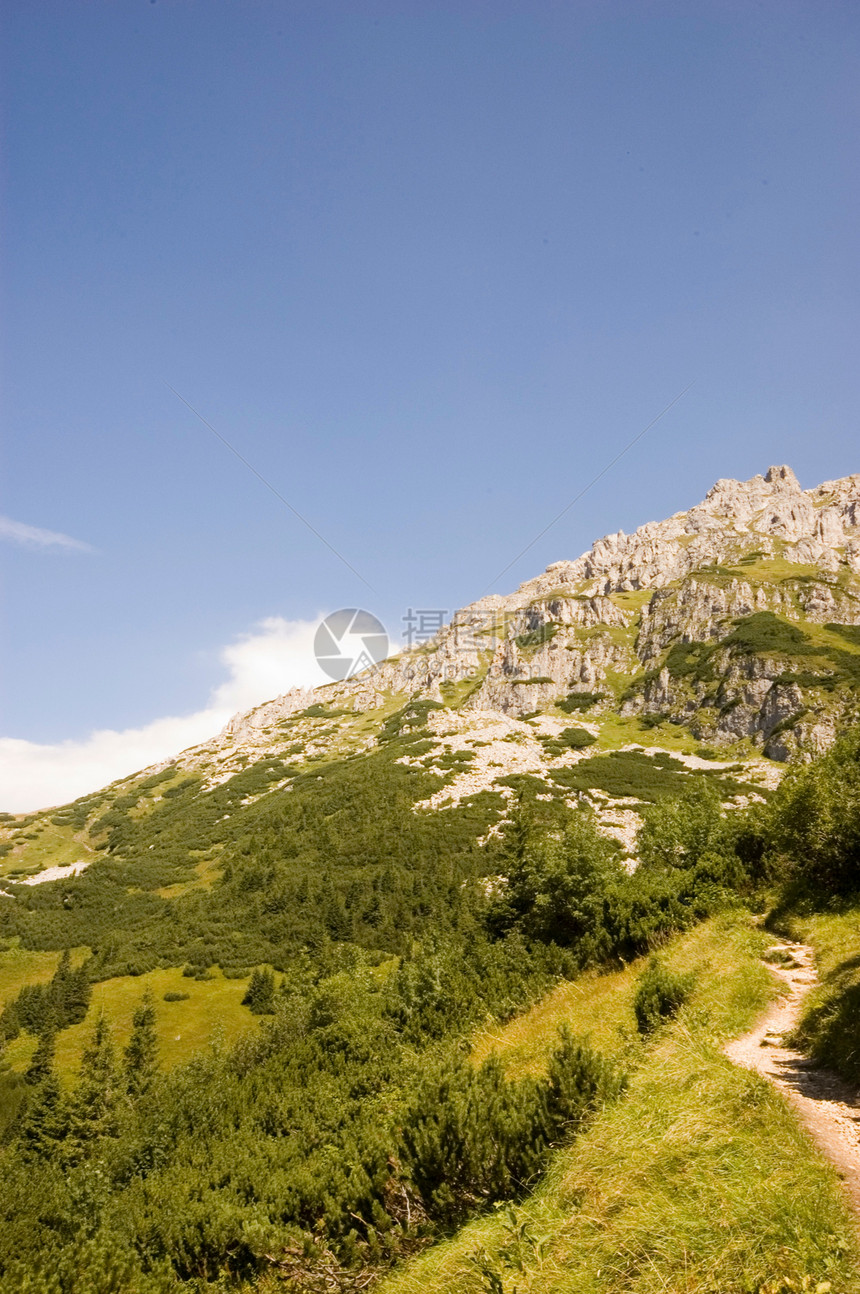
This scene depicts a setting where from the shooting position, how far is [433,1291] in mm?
6039

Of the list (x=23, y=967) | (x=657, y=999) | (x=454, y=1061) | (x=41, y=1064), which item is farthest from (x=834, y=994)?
(x=23, y=967)

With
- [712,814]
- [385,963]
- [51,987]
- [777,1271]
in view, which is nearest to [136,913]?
[51,987]

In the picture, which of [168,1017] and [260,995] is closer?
[168,1017]

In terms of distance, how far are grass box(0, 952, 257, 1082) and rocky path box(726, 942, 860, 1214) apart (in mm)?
57184

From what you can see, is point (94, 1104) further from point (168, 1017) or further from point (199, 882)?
point (199, 882)

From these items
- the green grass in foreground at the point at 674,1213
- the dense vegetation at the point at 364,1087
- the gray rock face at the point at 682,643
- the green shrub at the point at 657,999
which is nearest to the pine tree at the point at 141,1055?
the dense vegetation at the point at 364,1087

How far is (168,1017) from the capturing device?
6606cm

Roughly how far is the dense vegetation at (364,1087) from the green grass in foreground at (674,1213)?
105 cm

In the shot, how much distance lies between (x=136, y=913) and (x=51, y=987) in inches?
908

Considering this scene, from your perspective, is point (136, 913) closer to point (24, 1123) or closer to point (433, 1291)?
point (24, 1123)

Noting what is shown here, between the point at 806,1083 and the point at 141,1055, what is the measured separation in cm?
6277

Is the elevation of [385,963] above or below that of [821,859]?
below

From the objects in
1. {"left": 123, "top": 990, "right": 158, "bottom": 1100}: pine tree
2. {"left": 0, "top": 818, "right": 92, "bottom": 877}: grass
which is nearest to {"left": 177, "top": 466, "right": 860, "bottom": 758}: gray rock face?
{"left": 0, "top": 818, "right": 92, "bottom": 877}: grass

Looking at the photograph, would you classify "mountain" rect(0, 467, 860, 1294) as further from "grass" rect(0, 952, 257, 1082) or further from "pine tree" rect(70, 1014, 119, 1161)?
"grass" rect(0, 952, 257, 1082)
